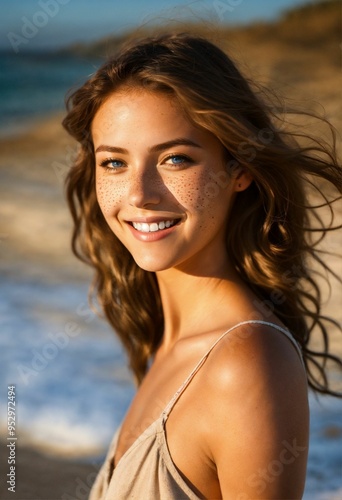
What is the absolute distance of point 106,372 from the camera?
7.12 meters

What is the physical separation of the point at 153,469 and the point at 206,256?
77 cm

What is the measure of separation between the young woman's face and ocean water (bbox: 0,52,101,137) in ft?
43.6

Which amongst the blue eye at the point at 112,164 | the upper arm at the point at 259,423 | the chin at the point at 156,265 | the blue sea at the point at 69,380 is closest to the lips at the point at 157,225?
the chin at the point at 156,265

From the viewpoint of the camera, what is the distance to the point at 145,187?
9.12 feet

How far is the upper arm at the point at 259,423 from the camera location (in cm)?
242

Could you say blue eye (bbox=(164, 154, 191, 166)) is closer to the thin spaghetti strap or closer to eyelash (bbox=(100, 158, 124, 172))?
eyelash (bbox=(100, 158, 124, 172))

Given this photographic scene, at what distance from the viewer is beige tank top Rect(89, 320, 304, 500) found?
102 inches

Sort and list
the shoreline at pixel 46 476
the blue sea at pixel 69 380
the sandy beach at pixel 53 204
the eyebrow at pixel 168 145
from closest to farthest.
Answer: the eyebrow at pixel 168 145 < the shoreline at pixel 46 476 < the sandy beach at pixel 53 204 < the blue sea at pixel 69 380

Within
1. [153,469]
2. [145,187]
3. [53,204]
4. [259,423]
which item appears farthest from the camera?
[53,204]

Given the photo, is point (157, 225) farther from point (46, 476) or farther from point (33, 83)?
point (33, 83)

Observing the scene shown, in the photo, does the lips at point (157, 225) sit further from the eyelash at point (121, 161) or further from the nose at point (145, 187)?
the eyelash at point (121, 161)

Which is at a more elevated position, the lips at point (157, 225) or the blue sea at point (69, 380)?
the lips at point (157, 225)

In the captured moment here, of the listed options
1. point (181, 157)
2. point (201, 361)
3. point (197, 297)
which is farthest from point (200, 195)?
point (201, 361)

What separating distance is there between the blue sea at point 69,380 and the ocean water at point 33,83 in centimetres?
743
